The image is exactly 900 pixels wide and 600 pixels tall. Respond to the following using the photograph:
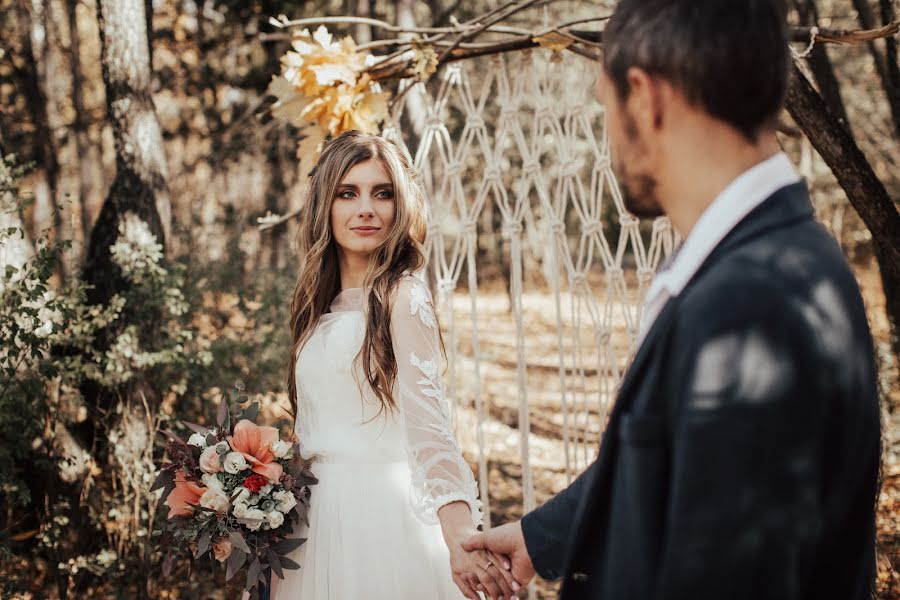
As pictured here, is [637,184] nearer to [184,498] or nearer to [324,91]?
[184,498]

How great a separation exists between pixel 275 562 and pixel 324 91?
1.35 meters

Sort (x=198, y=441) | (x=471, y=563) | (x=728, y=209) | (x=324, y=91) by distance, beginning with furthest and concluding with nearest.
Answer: (x=324, y=91) < (x=198, y=441) < (x=471, y=563) < (x=728, y=209)

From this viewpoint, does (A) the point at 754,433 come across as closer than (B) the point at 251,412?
Yes

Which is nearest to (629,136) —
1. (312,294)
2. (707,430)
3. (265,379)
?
(707,430)

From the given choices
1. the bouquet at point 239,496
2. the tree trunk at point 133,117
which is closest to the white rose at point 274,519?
the bouquet at point 239,496

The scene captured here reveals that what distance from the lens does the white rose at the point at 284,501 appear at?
5.69ft

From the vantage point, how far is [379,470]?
1854mm

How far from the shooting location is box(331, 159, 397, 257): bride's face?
1963 mm

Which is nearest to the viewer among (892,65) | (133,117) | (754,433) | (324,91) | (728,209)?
(754,433)

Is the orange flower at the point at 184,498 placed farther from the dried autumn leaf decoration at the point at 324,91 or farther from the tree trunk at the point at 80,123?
the tree trunk at the point at 80,123

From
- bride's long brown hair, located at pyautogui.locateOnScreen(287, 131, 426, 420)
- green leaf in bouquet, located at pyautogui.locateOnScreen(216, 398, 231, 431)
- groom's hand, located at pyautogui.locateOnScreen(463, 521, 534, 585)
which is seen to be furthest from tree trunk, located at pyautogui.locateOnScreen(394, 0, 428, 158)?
groom's hand, located at pyautogui.locateOnScreen(463, 521, 534, 585)

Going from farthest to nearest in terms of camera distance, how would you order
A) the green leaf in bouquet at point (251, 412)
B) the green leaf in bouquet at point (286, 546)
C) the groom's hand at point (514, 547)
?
the green leaf in bouquet at point (251, 412) < the green leaf in bouquet at point (286, 546) < the groom's hand at point (514, 547)

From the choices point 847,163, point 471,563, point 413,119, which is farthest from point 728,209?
point 413,119

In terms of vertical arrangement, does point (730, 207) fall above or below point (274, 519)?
above
